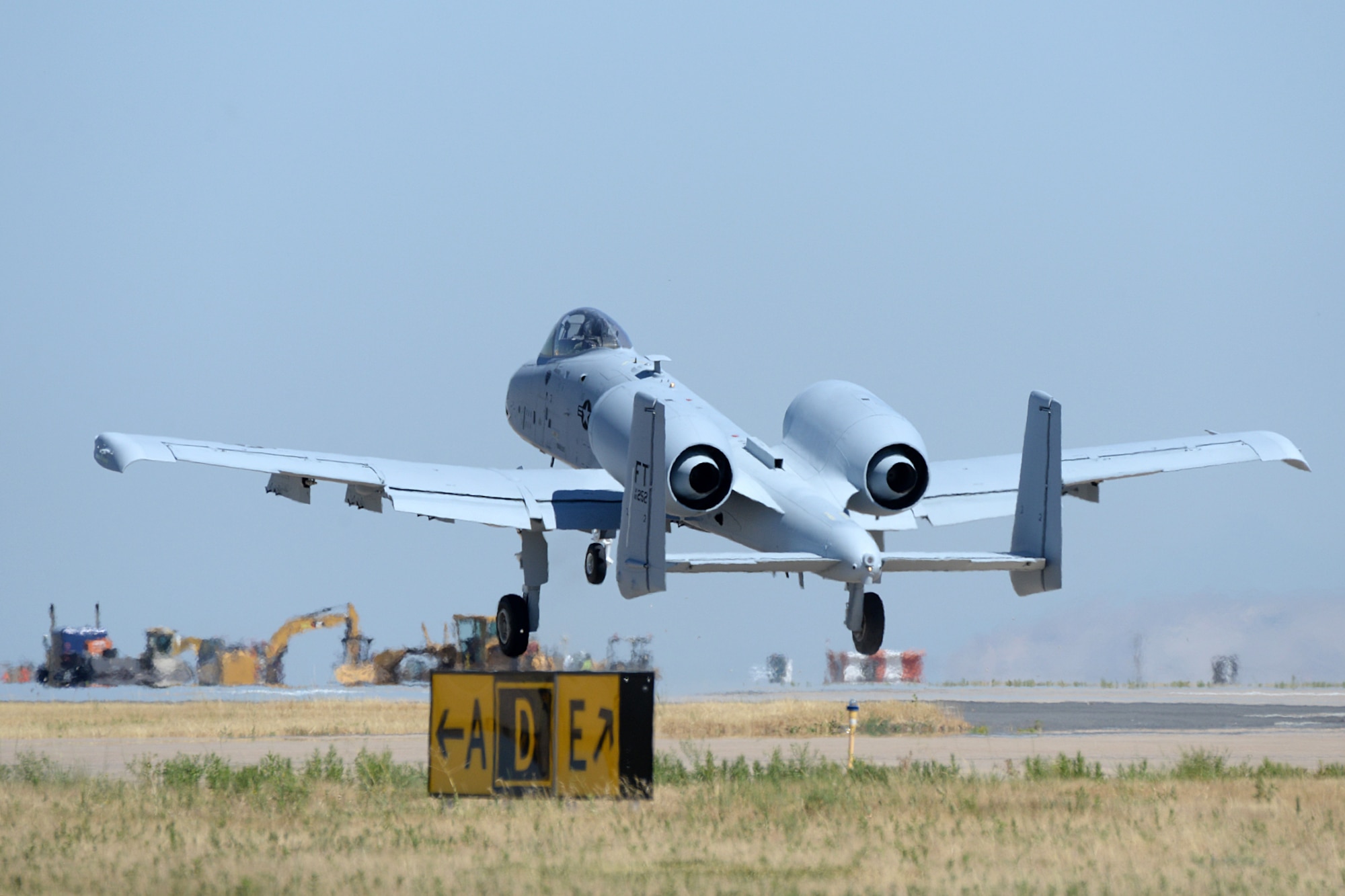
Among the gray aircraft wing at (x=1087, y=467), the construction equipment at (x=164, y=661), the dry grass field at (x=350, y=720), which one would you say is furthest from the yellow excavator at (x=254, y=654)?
the gray aircraft wing at (x=1087, y=467)

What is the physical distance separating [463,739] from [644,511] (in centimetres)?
554

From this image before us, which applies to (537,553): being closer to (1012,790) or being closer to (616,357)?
(616,357)

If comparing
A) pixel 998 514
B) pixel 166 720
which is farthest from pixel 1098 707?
pixel 166 720

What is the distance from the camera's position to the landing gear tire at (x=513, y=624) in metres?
26.4

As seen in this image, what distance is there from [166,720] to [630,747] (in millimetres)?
18999

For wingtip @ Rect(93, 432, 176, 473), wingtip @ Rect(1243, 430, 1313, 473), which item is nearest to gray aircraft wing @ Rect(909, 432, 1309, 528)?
wingtip @ Rect(1243, 430, 1313, 473)

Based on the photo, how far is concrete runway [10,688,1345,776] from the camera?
21.2 metres

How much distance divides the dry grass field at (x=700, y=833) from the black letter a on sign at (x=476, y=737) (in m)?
0.51

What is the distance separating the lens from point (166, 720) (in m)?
30.6

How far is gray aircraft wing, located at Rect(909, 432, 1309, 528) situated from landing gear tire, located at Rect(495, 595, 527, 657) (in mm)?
6791

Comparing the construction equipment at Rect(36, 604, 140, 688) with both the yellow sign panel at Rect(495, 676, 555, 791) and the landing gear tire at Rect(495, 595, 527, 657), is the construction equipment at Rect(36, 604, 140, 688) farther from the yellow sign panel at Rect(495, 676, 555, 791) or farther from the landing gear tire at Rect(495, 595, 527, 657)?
the yellow sign panel at Rect(495, 676, 555, 791)

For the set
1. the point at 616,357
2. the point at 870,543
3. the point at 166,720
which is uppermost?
the point at 616,357

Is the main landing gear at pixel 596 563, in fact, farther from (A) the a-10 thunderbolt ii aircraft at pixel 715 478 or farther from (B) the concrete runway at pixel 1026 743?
(B) the concrete runway at pixel 1026 743

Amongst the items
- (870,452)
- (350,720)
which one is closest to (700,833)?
(870,452)
